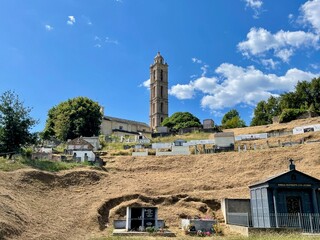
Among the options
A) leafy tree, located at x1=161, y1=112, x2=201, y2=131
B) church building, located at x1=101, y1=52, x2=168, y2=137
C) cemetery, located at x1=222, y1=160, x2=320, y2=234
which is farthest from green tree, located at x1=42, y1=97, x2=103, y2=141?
cemetery, located at x1=222, y1=160, x2=320, y2=234

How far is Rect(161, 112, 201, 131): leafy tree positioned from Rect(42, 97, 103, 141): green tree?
75.4 ft

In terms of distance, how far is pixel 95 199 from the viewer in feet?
108

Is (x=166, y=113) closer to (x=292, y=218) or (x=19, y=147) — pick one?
(x=19, y=147)

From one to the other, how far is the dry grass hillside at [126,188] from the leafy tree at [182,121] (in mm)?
43221

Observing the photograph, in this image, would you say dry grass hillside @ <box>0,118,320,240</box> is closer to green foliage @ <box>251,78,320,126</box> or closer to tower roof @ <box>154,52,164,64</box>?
green foliage @ <box>251,78,320,126</box>

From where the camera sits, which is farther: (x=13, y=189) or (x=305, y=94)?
(x=305, y=94)

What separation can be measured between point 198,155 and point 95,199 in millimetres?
18212

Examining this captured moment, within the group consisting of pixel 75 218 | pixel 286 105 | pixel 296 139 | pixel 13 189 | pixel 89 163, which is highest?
pixel 286 105

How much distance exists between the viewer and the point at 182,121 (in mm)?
92125

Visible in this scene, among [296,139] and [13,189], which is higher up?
[296,139]

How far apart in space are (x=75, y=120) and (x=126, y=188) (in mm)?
40141

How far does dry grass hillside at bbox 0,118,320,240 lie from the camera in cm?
2489

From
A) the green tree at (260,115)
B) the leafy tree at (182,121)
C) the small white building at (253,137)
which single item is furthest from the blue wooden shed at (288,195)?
the leafy tree at (182,121)

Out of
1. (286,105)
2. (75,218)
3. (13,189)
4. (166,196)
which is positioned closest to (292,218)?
(166,196)
